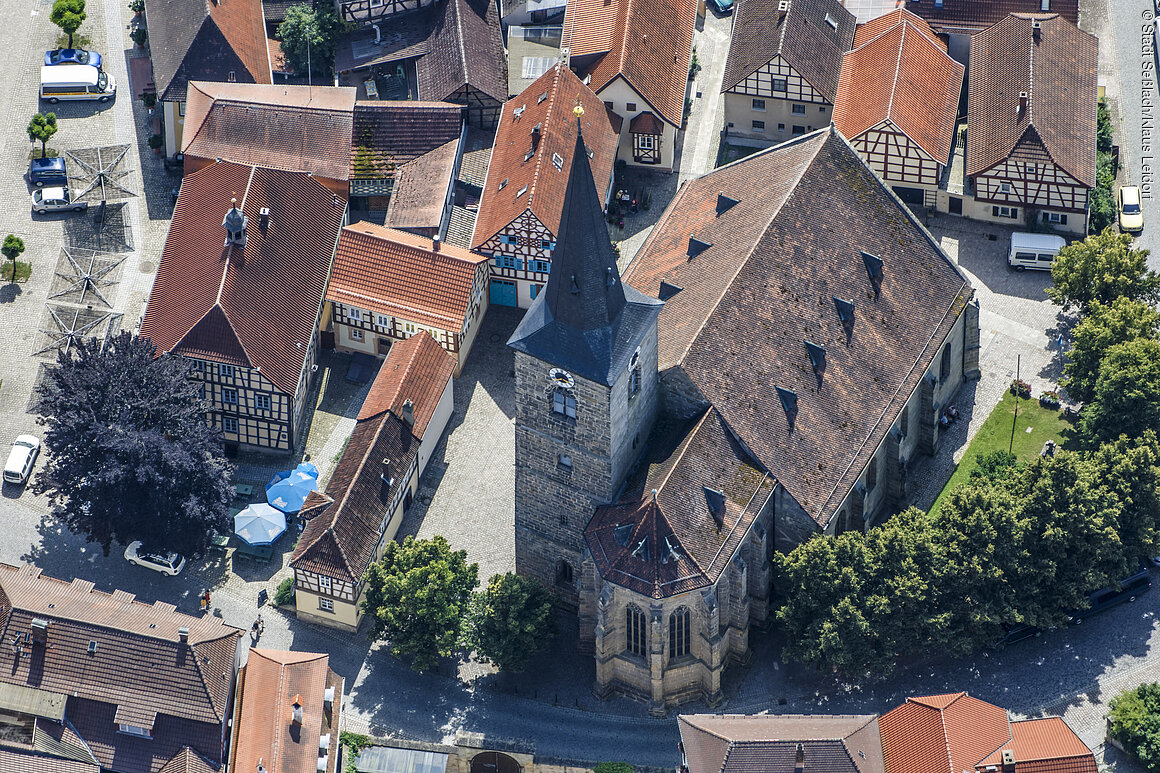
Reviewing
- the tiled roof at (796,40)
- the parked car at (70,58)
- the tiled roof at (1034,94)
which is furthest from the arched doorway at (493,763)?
the parked car at (70,58)

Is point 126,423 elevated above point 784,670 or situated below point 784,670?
above

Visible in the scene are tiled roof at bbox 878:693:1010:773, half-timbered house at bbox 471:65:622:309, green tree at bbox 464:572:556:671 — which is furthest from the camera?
half-timbered house at bbox 471:65:622:309

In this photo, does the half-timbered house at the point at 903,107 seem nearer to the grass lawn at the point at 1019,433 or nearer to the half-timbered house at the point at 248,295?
the grass lawn at the point at 1019,433

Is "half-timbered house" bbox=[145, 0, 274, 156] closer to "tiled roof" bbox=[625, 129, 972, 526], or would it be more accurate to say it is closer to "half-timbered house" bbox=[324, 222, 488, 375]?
"half-timbered house" bbox=[324, 222, 488, 375]

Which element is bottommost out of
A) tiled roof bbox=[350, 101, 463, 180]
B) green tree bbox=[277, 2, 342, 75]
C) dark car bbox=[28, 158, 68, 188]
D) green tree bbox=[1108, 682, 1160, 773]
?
green tree bbox=[1108, 682, 1160, 773]

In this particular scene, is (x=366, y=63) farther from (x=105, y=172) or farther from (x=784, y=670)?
(x=784, y=670)

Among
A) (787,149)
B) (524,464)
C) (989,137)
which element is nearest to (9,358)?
(524,464)

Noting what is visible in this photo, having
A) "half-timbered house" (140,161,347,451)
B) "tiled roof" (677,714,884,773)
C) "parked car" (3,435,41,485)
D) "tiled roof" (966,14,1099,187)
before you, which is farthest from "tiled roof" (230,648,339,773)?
"tiled roof" (966,14,1099,187)
